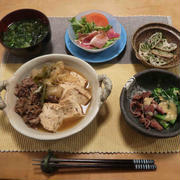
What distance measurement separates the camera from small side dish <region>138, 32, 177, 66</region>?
1861mm

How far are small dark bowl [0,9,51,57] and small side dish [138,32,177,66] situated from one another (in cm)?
104

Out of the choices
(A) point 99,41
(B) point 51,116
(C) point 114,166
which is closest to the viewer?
(C) point 114,166

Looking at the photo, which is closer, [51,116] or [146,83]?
[51,116]

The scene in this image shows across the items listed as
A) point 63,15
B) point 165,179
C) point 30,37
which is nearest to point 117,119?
point 165,179

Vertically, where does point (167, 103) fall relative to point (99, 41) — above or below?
below

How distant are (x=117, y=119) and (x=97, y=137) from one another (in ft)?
0.83

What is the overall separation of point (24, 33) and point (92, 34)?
2.44ft

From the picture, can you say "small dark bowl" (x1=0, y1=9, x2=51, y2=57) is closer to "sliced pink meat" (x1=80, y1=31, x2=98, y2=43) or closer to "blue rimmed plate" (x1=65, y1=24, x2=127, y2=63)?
"blue rimmed plate" (x1=65, y1=24, x2=127, y2=63)

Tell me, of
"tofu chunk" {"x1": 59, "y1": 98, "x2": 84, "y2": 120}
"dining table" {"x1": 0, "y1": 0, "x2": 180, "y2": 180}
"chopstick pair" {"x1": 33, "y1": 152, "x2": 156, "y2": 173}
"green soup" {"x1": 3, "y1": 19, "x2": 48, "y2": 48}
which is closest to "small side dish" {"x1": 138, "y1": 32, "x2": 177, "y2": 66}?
"dining table" {"x1": 0, "y1": 0, "x2": 180, "y2": 180}

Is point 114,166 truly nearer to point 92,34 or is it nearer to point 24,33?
point 92,34

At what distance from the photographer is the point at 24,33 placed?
194cm

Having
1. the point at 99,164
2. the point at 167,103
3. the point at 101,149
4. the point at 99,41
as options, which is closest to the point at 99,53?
the point at 99,41

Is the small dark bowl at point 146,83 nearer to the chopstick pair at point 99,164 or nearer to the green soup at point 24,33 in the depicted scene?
the chopstick pair at point 99,164

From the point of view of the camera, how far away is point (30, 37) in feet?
6.31
